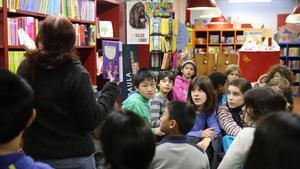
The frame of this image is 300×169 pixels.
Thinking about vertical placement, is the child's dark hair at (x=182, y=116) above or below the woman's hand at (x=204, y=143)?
above

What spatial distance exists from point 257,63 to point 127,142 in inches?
199

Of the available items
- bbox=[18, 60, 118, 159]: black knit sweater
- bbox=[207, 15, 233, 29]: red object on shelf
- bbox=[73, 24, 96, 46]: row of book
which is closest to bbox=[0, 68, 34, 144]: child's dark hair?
bbox=[18, 60, 118, 159]: black knit sweater

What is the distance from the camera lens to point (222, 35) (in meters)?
11.5

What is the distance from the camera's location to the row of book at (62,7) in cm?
304

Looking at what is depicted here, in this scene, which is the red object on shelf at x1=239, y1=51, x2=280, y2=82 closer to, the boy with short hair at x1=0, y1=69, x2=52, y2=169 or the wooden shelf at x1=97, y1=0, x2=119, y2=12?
the wooden shelf at x1=97, y1=0, x2=119, y2=12

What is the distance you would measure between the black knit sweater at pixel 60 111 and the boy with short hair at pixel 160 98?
1.75 metres

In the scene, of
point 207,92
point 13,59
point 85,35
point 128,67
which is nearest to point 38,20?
point 13,59

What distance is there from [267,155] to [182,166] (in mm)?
940

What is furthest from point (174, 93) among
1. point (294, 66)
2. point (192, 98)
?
point (294, 66)

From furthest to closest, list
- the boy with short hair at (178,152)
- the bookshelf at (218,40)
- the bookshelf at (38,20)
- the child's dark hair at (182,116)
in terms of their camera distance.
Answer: the bookshelf at (218,40)
the bookshelf at (38,20)
the child's dark hair at (182,116)
the boy with short hair at (178,152)

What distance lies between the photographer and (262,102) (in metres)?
2.17

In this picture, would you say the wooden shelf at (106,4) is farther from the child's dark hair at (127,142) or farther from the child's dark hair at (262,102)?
the child's dark hair at (127,142)

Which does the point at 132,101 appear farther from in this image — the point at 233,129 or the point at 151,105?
the point at 233,129

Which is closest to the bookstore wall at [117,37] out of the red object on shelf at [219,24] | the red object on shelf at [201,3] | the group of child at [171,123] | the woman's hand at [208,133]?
the red object on shelf at [201,3]
